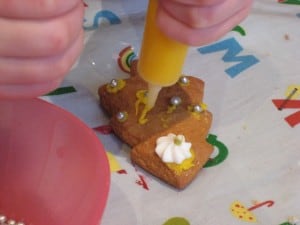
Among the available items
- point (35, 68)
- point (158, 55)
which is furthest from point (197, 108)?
point (35, 68)

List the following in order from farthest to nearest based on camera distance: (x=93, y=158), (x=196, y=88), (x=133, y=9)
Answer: (x=133, y=9) → (x=196, y=88) → (x=93, y=158)

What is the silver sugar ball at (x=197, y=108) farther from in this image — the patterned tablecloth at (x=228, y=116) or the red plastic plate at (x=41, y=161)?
the red plastic plate at (x=41, y=161)

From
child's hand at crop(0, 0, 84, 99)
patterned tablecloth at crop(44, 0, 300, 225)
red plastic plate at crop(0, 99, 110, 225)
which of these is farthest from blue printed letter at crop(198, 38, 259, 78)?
child's hand at crop(0, 0, 84, 99)

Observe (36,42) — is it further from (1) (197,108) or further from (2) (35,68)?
(1) (197,108)

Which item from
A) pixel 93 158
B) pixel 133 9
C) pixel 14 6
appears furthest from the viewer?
pixel 133 9

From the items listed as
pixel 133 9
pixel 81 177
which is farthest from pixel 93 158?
pixel 133 9

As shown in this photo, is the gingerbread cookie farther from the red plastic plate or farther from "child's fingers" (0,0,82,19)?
"child's fingers" (0,0,82,19)

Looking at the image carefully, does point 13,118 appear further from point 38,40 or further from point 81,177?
point 38,40
